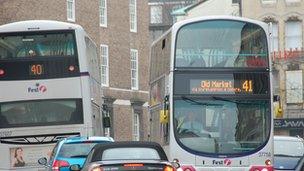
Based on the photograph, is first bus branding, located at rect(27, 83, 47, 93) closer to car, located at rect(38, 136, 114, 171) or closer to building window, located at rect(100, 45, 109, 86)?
car, located at rect(38, 136, 114, 171)

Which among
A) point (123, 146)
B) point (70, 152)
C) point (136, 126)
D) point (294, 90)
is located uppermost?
point (123, 146)

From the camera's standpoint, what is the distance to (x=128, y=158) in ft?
51.0

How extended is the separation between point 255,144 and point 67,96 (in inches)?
240

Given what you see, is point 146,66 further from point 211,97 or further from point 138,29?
point 211,97

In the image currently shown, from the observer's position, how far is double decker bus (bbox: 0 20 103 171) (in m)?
25.7

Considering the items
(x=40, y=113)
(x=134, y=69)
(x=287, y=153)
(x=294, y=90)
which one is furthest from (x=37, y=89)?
(x=294, y=90)

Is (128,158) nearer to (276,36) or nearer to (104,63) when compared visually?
(104,63)

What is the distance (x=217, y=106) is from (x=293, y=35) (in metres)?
46.2

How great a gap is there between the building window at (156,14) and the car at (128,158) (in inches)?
3668

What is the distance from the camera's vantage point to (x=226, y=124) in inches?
872

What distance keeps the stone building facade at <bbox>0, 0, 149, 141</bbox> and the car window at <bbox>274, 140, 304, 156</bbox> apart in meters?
31.6

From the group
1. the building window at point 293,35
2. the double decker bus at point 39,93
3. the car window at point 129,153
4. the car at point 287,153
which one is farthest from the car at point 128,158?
the building window at point 293,35

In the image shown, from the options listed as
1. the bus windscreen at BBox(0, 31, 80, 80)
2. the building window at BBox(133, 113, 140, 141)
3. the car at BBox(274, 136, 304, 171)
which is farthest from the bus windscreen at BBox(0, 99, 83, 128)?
the building window at BBox(133, 113, 140, 141)

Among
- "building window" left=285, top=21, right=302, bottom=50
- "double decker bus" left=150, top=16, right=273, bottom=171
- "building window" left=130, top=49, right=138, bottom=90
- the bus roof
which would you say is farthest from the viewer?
"building window" left=285, top=21, right=302, bottom=50
